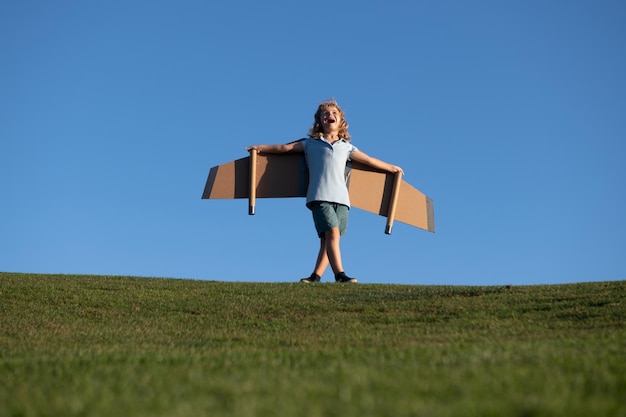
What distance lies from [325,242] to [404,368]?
767 cm

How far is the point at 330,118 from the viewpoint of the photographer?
42.1ft

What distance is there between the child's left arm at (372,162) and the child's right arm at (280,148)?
902 mm

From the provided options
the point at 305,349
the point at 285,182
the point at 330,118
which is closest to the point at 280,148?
the point at 285,182

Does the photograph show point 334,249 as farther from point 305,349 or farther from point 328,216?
point 305,349

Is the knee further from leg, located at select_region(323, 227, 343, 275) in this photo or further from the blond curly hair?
the blond curly hair

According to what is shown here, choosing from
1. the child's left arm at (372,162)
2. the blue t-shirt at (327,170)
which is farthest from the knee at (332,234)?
the child's left arm at (372,162)

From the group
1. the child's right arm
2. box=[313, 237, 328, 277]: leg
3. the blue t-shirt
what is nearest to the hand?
the blue t-shirt

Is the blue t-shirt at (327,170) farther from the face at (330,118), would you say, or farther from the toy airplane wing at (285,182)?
the toy airplane wing at (285,182)

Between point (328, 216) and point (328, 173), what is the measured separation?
2.35 ft

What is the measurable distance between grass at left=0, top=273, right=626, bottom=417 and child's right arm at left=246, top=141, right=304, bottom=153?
2.35 meters

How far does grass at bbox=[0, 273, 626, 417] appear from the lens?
3709 mm

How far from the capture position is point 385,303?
1043cm

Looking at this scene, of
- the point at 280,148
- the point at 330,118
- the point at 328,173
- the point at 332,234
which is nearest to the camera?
the point at 332,234

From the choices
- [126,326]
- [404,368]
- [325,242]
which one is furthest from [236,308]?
[404,368]
